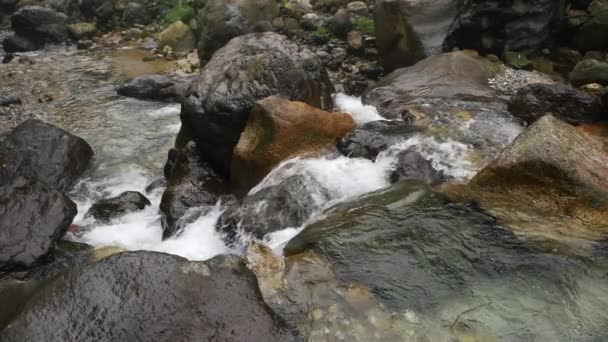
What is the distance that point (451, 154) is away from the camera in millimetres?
7020

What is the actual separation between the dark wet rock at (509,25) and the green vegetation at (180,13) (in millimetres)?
9141

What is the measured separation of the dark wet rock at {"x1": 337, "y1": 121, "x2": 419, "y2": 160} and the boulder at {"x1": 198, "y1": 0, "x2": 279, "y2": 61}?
21.8 feet

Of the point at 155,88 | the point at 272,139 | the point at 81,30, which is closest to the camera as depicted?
the point at 272,139

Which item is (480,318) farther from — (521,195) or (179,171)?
(179,171)

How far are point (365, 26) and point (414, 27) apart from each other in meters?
2.82

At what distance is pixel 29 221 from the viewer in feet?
19.5

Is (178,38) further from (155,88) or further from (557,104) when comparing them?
(557,104)

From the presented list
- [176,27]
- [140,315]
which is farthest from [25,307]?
[176,27]

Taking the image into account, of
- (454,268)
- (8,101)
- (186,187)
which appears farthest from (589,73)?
(8,101)

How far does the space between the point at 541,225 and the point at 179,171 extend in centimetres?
482

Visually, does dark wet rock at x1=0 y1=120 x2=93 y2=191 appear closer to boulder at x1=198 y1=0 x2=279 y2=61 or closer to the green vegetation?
boulder at x1=198 y1=0 x2=279 y2=61

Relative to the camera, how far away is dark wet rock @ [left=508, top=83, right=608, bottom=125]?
24.7 ft

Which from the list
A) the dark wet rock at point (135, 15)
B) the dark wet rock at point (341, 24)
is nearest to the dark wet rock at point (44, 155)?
the dark wet rock at point (341, 24)

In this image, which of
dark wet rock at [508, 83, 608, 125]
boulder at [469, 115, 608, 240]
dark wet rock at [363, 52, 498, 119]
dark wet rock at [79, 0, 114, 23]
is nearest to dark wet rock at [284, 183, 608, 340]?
boulder at [469, 115, 608, 240]
